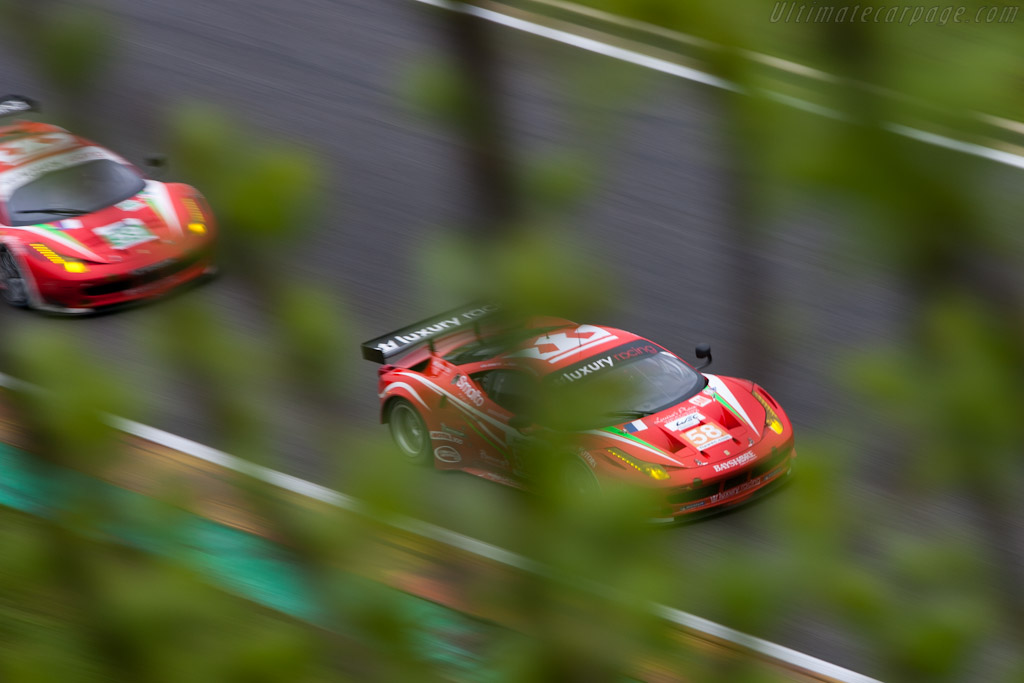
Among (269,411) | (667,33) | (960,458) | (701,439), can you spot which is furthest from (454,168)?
(701,439)

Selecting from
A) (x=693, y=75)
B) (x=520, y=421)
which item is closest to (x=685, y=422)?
(x=520, y=421)

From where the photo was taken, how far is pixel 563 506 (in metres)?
1.95

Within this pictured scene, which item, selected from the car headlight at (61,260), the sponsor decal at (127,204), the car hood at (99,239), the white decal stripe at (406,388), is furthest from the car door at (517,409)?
the car headlight at (61,260)

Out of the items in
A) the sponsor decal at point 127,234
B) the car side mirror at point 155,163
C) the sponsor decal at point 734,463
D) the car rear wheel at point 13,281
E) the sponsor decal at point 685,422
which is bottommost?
the car rear wheel at point 13,281

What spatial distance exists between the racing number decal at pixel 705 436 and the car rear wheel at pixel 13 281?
574 cm

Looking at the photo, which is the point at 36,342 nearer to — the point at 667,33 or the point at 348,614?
the point at 348,614

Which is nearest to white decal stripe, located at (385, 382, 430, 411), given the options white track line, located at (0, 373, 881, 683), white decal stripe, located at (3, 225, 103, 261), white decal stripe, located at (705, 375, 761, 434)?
white decal stripe, located at (705, 375, 761, 434)

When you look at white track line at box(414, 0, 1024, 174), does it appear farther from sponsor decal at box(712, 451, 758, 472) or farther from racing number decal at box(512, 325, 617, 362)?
sponsor decal at box(712, 451, 758, 472)

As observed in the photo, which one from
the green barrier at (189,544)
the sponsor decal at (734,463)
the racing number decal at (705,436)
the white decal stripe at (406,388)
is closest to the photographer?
the green barrier at (189,544)

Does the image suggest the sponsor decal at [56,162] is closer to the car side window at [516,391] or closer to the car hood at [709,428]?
the car side window at [516,391]

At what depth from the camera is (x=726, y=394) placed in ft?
29.9

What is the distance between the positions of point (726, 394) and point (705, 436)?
1.55 feet

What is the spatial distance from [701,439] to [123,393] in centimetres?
675

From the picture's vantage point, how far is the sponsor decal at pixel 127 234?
1041cm
